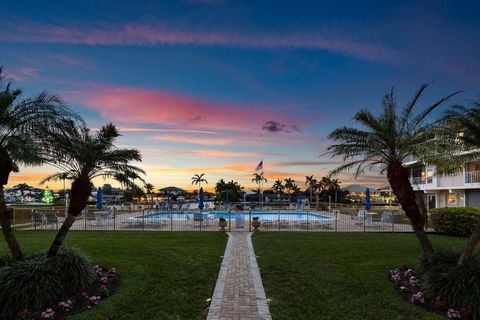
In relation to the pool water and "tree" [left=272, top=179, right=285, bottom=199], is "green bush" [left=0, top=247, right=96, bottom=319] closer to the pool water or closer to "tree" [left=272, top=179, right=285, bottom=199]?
the pool water

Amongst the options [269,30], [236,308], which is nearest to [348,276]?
[236,308]

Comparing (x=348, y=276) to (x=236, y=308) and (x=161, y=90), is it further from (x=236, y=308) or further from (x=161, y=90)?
(x=161, y=90)

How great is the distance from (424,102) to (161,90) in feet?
50.6

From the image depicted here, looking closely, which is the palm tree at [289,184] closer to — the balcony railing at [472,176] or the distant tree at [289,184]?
the distant tree at [289,184]

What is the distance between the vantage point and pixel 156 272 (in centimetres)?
981

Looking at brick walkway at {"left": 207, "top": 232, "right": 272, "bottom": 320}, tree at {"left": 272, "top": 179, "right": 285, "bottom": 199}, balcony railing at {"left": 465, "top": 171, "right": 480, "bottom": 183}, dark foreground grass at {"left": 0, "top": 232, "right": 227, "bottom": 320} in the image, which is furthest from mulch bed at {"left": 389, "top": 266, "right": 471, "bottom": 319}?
tree at {"left": 272, "top": 179, "right": 285, "bottom": 199}

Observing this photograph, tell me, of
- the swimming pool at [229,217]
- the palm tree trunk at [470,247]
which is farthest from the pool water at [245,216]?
the palm tree trunk at [470,247]

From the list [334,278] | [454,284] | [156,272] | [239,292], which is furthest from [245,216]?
[454,284]

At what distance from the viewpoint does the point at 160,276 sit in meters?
9.41

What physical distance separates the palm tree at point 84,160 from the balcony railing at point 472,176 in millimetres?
31550

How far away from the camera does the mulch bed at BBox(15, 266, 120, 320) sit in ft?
20.9

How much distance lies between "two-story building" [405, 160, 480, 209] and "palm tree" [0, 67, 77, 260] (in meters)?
26.3

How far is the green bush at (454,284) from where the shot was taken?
22.2ft

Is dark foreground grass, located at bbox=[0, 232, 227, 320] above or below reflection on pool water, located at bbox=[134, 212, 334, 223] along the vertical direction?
above
